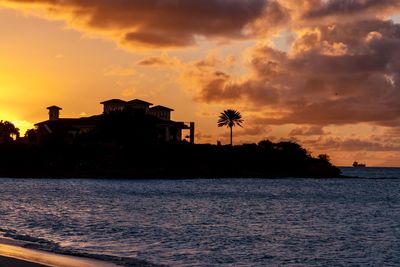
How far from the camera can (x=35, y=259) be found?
26766 millimetres

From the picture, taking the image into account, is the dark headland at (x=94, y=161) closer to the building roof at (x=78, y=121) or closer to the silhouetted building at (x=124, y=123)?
the silhouetted building at (x=124, y=123)

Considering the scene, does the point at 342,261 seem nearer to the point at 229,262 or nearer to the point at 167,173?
the point at 229,262

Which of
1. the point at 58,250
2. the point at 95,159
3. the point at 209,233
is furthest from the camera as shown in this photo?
the point at 95,159

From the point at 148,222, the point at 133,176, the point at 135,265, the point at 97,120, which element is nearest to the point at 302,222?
the point at 148,222

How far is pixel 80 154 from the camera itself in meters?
178

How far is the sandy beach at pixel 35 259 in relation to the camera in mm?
24688

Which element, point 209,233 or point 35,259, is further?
point 209,233

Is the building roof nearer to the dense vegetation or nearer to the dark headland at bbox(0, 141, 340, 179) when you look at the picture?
the dense vegetation

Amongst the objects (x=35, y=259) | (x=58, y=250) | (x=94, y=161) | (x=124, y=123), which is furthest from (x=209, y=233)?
(x=94, y=161)

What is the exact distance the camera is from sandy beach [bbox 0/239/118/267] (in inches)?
972

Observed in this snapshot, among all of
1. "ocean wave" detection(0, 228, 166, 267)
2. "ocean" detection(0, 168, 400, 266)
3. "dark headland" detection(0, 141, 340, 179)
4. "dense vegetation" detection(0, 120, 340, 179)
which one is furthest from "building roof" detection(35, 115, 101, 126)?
"ocean wave" detection(0, 228, 166, 267)

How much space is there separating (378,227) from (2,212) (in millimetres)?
32581

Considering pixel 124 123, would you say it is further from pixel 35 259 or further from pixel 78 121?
pixel 35 259

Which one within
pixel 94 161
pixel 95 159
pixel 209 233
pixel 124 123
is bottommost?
pixel 209 233
